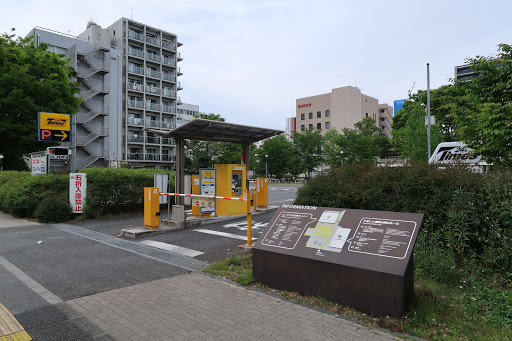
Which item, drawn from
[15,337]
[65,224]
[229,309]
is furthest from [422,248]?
[65,224]

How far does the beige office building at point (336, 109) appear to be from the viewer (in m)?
72.8

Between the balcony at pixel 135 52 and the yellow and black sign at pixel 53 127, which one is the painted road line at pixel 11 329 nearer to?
the yellow and black sign at pixel 53 127

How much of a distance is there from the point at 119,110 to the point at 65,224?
3567 cm

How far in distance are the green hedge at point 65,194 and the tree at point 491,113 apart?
11809 millimetres

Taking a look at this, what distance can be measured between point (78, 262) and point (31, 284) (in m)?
1.36

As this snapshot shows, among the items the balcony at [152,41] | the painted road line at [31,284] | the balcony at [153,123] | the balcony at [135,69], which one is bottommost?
the painted road line at [31,284]

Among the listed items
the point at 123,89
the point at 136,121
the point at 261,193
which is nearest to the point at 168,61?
the point at 123,89

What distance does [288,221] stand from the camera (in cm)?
511

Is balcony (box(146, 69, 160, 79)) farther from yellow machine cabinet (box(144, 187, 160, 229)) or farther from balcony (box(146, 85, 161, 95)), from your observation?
yellow machine cabinet (box(144, 187, 160, 229))

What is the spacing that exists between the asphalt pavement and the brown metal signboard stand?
13.8 inches

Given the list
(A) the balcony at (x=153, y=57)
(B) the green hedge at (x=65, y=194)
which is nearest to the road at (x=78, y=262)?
(B) the green hedge at (x=65, y=194)

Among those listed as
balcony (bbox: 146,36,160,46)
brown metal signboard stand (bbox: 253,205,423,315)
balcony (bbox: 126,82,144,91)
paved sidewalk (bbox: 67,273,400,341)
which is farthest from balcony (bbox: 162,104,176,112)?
brown metal signboard stand (bbox: 253,205,423,315)

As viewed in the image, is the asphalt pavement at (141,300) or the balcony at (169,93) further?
the balcony at (169,93)

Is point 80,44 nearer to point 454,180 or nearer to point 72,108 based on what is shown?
point 72,108
